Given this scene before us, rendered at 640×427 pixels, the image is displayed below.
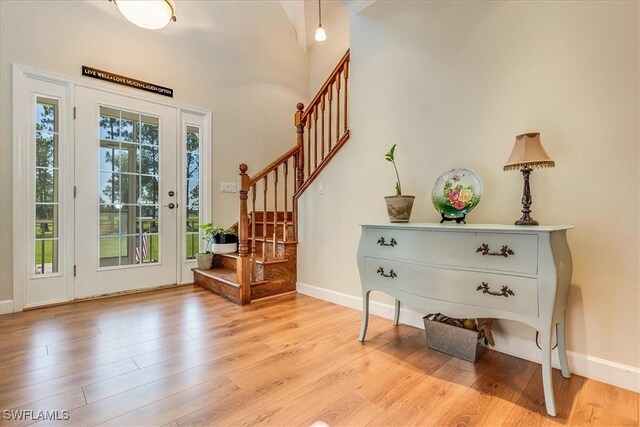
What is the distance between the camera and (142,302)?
293 cm

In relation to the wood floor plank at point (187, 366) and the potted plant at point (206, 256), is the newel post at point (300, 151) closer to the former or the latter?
the potted plant at point (206, 256)

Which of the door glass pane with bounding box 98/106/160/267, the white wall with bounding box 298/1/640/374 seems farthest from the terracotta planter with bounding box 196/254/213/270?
the white wall with bounding box 298/1/640/374

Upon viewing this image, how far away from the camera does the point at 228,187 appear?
3980 mm

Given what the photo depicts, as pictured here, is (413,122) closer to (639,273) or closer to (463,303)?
(463,303)

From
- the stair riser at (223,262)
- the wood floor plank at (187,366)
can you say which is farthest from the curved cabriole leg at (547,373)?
the stair riser at (223,262)

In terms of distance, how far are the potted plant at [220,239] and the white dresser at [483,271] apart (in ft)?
7.06

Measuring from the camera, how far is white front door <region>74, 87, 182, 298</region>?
9.75 feet

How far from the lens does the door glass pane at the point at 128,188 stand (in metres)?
3.11

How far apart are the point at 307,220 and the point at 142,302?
1.80 m

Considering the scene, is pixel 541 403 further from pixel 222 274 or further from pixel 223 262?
pixel 223 262

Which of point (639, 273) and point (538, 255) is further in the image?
point (639, 273)

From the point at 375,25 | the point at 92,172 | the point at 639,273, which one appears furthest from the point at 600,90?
the point at 92,172

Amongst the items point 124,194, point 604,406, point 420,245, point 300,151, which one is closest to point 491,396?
point 604,406

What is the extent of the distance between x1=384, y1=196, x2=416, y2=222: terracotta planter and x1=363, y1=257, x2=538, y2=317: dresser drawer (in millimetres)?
353
